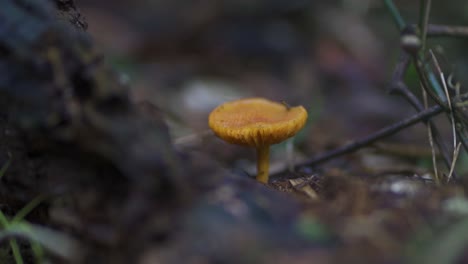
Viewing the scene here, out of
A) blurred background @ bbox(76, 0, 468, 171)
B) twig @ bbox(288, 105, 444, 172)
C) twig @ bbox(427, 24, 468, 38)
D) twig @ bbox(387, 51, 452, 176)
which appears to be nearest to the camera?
twig @ bbox(427, 24, 468, 38)

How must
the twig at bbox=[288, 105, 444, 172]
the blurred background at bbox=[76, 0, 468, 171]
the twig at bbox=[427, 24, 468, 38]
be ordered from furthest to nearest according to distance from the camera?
the blurred background at bbox=[76, 0, 468, 171] < the twig at bbox=[288, 105, 444, 172] < the twig at bbox=[427, 24, 468, 38]

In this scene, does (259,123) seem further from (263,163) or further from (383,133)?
(383,133)

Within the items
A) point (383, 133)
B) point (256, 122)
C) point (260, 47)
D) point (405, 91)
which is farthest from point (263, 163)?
point (260, 47)

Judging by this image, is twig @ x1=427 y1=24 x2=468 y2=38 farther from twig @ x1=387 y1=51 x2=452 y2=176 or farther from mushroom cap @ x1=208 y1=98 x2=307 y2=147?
mushroom cap @ x1=208 y1=98 x2=307 y2=147

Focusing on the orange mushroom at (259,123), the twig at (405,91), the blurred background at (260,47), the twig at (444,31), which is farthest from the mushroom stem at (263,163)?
the blurred background at (260,47)

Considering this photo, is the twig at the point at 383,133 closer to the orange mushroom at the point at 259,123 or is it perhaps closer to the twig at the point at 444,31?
the twig at the point at 444,31

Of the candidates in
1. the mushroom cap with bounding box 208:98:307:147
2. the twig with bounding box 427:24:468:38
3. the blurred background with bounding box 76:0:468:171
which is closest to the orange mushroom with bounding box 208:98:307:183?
the mushroom cap with bounding box 208:98:307:147
